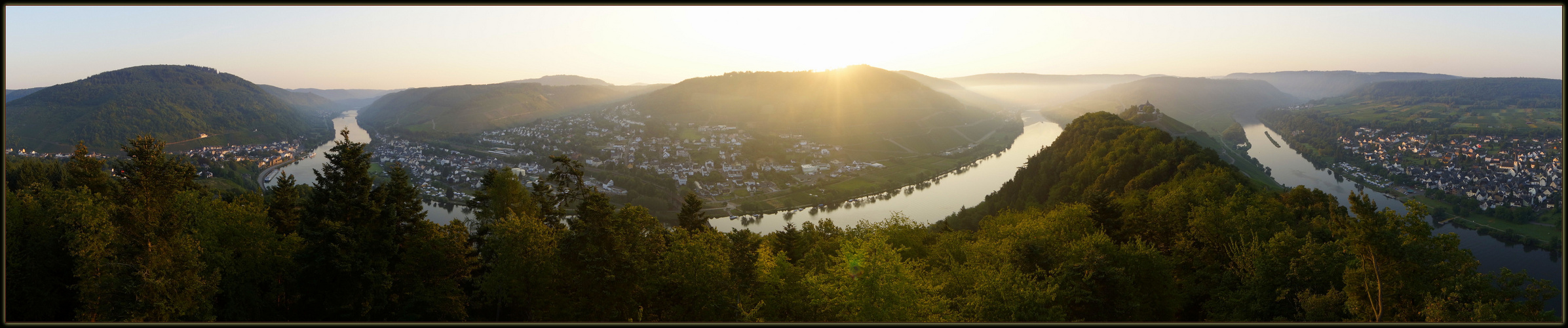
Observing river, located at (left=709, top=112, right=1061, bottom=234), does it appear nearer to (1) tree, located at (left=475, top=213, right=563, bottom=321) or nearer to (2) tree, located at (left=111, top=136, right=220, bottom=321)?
(1) tree, located at (left=475, top=213, right=563, bottom=321)

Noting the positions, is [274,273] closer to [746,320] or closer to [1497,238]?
[746,320]

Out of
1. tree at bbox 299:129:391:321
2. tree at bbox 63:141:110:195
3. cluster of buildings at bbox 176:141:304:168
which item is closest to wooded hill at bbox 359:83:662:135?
cluster of buildings at bbox 176:141:304:168

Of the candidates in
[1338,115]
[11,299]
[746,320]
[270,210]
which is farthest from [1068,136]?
[1338,115]

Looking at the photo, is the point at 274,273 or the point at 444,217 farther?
the point at 444,217

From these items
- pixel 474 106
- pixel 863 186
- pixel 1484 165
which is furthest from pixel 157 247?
pixel 474 106

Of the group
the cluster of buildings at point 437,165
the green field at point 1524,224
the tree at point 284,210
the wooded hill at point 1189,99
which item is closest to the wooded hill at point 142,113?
the cluster of buildings at point 437,165

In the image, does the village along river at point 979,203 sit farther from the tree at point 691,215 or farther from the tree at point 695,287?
the tree at point 695,287
